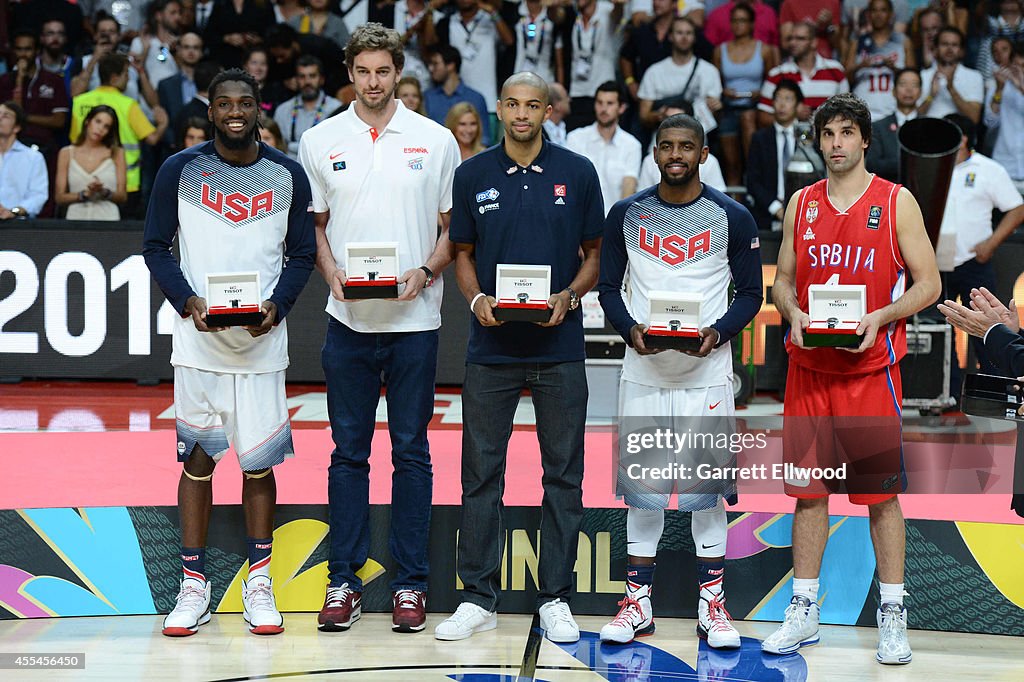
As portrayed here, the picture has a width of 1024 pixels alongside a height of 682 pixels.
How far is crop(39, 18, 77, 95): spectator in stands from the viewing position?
1152cm

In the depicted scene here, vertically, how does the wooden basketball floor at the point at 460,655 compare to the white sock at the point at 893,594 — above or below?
below

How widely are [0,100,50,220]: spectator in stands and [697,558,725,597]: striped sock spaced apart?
23.3 feet

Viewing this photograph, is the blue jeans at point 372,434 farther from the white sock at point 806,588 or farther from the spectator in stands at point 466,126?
the spectator in stands at point 466,126

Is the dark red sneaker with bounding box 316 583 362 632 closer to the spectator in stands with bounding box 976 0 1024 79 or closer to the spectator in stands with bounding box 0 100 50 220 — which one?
the spectator in stands with bounding box 0 100 50 220

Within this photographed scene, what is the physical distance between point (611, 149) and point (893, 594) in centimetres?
584

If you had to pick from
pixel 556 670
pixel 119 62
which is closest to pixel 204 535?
pixel 556 670

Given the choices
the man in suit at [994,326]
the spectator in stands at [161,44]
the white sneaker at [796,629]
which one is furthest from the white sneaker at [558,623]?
the spectator in stands at [161,44]

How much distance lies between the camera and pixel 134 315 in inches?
368

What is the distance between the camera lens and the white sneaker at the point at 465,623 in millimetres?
4680

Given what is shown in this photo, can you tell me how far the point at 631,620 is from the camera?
185 inches

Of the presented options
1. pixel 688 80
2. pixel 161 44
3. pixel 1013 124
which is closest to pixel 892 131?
pixel 1013 124

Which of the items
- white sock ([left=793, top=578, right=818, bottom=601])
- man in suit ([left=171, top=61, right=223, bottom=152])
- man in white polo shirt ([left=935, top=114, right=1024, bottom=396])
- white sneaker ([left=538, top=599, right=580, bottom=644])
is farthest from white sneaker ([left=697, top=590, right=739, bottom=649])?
man in suit ([left=171, top=61, right=223, bottom=152])

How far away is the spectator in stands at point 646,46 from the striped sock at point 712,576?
7009 millimetres

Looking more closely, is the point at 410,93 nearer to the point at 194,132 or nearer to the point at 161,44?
the point at 194,132
